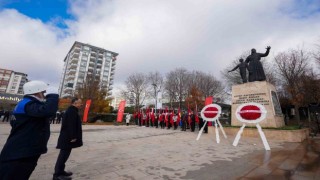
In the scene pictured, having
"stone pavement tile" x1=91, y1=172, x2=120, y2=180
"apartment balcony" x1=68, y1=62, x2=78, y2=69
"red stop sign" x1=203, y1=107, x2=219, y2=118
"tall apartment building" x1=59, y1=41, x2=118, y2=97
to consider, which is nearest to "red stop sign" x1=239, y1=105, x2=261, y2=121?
"red stop sign" x1=203, y1=107, x2=219, y2=118

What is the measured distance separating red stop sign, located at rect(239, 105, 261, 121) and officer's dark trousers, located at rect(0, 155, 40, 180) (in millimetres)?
8545

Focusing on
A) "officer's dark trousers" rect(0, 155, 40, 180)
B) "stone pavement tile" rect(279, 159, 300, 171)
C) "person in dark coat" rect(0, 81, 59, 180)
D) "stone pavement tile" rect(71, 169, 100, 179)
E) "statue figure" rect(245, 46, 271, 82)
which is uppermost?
"statue figure" rect(245, 46, 271, 82)

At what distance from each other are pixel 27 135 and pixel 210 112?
29.4 feet

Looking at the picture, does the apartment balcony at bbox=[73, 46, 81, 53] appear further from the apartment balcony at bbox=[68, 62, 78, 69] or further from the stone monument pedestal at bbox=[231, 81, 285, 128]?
the stone monument pedestal at bbox=[231, 81, 285, 128]

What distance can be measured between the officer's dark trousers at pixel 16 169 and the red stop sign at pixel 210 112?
29.1ft

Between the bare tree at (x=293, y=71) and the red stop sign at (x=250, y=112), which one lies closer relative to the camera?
the red stop sign at (x=250, y=112)

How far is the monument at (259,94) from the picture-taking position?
12.0 meters

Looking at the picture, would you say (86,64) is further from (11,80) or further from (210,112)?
(210,112)

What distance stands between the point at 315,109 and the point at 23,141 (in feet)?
58.8

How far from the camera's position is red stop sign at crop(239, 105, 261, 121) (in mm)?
8670

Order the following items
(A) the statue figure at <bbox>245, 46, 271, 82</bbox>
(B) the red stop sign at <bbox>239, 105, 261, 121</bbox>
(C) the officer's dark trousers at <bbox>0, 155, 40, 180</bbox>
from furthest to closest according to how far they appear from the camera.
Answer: (A) the statue figure at <bbox>245, 46, 271, 82</bbox>
(B) the red stop sign at <bbox>239, 105, 261, 121</bbox>
(C) the officer's dark trousers at <bbox>0, 155, 40, 180</bbox>

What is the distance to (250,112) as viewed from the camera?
8961 millimetres

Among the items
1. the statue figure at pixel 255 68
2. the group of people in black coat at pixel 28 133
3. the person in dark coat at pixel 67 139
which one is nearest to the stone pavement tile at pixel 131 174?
the person in dark coat at pixel 67 139

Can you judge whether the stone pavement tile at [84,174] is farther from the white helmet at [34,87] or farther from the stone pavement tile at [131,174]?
the white helmet at [34,87]
